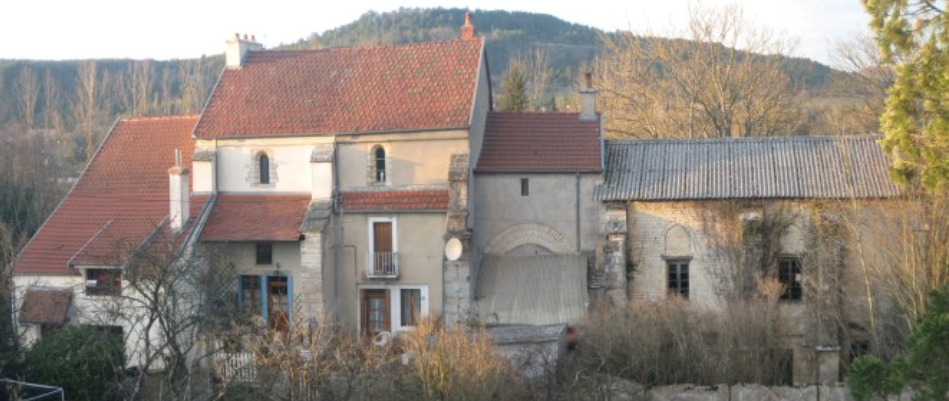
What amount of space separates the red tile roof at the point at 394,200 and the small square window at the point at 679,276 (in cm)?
700

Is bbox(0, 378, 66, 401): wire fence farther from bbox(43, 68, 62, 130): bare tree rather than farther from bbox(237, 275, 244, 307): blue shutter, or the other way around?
bbox(43, 68, 62, 130): bare tree

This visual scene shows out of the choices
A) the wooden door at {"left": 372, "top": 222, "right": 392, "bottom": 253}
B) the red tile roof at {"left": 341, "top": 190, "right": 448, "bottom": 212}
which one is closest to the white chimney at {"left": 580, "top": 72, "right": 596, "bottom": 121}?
the red tile roof at {"left": 341, "top": 190, "right": 448, "bottom": 212}

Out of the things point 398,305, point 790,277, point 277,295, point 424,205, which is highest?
point 424,205

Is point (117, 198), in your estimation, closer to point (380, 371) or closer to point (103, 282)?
point (103, 282)

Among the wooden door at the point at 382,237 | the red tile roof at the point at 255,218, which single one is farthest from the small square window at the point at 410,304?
the red tile roof at the point at 255,218

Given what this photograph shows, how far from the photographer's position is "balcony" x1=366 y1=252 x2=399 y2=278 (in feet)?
104

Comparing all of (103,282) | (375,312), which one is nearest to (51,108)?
(103,282)

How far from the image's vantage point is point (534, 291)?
100 ft

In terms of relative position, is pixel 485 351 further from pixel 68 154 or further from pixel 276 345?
pixel 68 154

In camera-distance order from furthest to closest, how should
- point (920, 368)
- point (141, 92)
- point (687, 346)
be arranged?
point (141, 92), point (687, 346), point (920, 368)

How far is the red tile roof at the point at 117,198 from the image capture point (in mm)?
31828

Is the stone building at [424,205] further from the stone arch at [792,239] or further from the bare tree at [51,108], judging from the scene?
the bare tree at [51,108]

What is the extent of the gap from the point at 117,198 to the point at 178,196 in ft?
10.8

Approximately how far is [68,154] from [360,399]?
47.4 m
